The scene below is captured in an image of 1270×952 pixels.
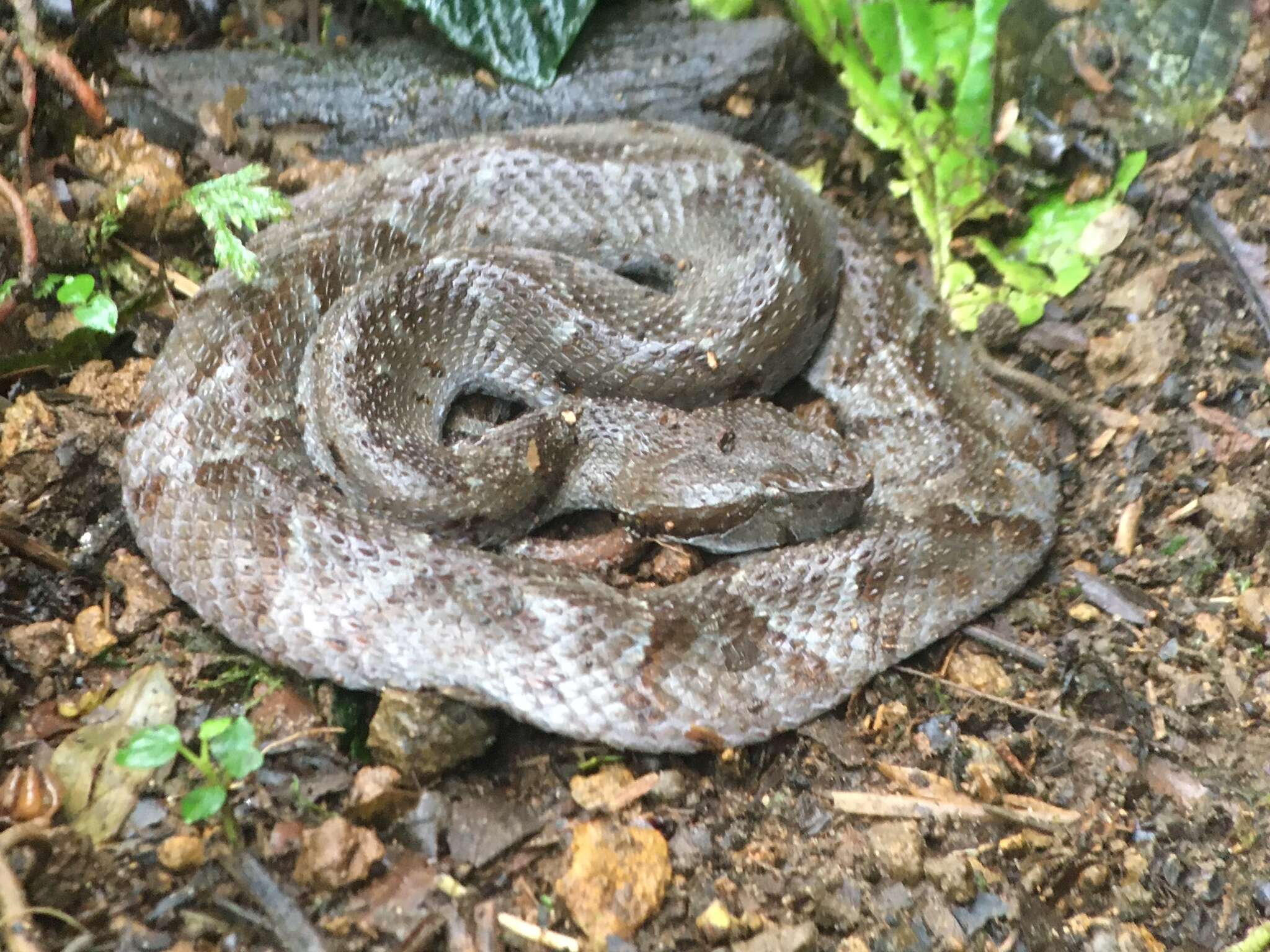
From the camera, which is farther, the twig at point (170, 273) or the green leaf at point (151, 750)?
the twig at point (170, 273)

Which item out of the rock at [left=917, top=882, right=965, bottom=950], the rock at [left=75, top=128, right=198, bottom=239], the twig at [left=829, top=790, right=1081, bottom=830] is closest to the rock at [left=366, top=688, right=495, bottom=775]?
the twig at [left=829, top=790, right=1081, bottom=830]

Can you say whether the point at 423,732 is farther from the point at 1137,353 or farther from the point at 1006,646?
the point at 1137,353

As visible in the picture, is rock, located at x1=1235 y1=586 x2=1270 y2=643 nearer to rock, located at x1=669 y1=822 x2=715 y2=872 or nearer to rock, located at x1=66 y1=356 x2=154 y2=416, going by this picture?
rock, located at x1=669 y1=822 x2=715 y2=872

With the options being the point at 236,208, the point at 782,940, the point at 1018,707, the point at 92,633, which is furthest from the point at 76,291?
the point at 1018,707

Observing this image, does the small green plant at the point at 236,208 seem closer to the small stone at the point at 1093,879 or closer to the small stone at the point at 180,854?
the small stone at the point at 180,854

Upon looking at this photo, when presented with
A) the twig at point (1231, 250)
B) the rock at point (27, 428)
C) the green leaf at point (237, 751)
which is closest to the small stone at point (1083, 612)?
the twig at point (1231, 250)

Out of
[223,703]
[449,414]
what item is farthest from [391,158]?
[223,703]
